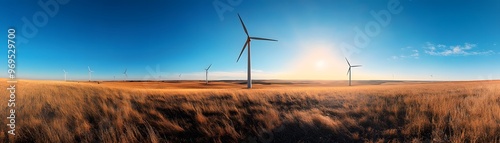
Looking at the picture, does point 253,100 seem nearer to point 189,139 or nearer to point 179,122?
point 179,122

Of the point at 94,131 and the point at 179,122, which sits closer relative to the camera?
the point at 94,131

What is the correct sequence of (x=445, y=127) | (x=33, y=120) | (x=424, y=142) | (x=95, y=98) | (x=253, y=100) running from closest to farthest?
(x=424, y=142) < (x=33, y=120) < (x=445, y=127) < (x=95, y=98) < (x=253, y=100)

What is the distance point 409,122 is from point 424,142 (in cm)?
196

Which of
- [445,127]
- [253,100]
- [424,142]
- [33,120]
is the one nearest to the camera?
[424,142]

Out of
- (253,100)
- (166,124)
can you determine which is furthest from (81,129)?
(253,100)

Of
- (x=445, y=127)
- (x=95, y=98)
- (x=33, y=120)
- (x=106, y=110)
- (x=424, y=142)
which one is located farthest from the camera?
(x=95, y=98)

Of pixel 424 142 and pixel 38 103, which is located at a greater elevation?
pixel 38 103

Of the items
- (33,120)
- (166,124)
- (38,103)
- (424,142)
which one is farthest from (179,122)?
(424,142)

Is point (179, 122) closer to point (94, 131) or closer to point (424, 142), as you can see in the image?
point (94, 131)

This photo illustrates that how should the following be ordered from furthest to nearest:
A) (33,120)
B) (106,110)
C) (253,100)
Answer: (253,100) < (106,110) < (33,120)

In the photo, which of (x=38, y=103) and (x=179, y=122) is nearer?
(x=179, y=122)

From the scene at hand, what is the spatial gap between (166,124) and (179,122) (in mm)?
537

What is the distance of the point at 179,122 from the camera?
7520 millimetres

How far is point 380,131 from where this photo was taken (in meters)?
7.07
